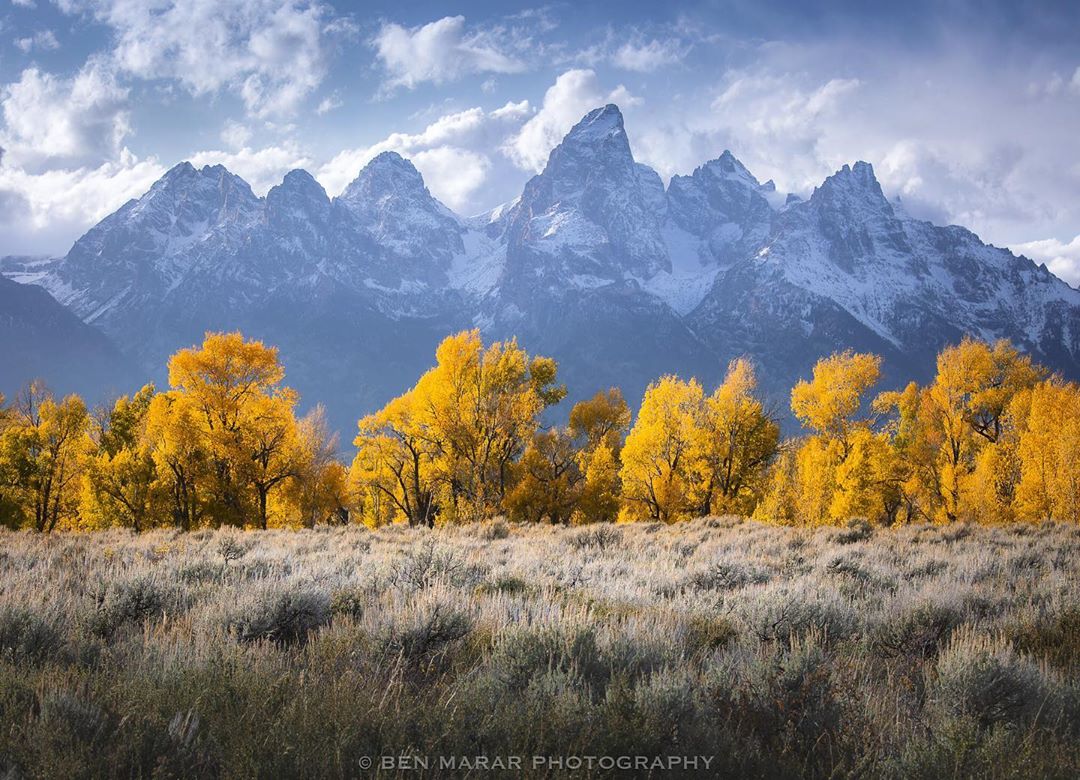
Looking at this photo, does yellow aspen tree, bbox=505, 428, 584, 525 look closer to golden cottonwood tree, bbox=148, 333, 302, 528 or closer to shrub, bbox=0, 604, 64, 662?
golden cottonwood tree, bbox=148, 333, 302, 528

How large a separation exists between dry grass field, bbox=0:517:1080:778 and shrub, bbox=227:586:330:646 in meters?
0.02

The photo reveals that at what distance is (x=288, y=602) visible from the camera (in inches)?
218

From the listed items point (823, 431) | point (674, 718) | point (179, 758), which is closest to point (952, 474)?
point (823, 431)

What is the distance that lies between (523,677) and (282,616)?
2869mm

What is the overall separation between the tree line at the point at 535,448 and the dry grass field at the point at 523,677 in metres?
17.6

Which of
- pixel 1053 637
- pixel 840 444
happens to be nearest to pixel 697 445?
pixel 840 444

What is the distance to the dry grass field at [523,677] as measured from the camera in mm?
2770

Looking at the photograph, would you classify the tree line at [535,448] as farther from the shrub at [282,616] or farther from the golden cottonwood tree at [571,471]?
the shrub at [282,616]

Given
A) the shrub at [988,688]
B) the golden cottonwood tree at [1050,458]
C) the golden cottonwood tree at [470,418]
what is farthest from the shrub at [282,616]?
the golden cottonwood tree at [1050,458]

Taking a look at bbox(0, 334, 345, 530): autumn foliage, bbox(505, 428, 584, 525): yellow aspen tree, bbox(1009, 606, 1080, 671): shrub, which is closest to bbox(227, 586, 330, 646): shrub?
bbox(1009, 606, 1080, 671): shrub

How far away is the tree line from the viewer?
974 inches

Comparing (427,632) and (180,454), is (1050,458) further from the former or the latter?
(180,454)

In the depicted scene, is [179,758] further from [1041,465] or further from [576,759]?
[1041,465]

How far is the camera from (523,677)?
3877 mm
